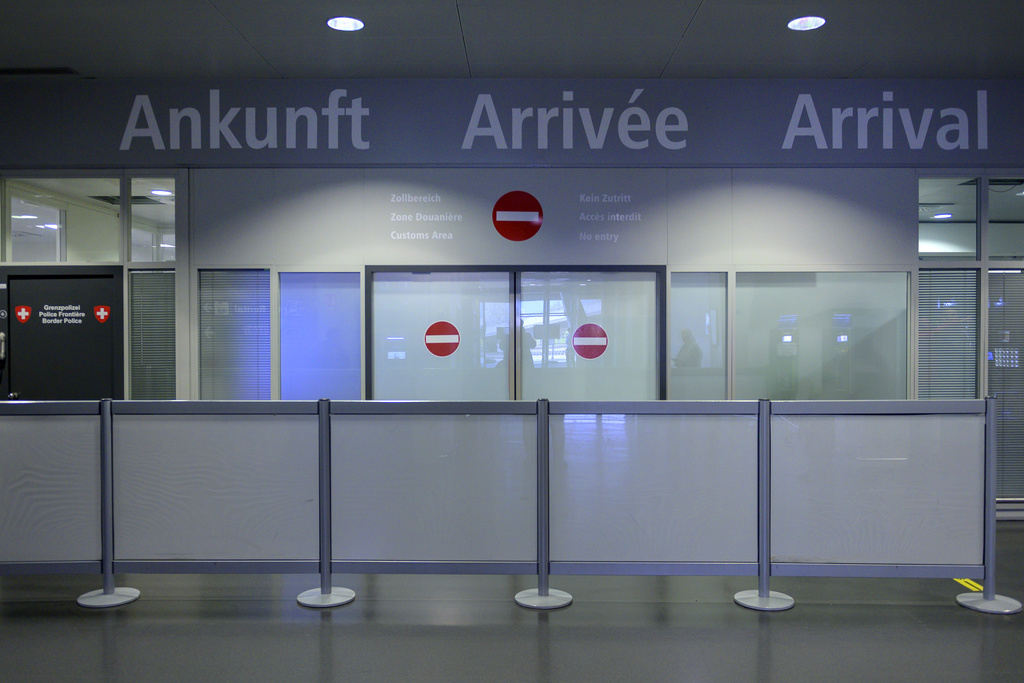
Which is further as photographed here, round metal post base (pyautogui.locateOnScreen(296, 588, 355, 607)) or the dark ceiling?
the dark ceiling

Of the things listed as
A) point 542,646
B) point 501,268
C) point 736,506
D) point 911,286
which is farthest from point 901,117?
point 542,646

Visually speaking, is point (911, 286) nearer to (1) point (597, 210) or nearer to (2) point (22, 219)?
(1) point (597, 210)

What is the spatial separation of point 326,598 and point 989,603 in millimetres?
3840

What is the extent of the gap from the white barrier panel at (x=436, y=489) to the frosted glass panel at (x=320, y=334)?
2.37 meters

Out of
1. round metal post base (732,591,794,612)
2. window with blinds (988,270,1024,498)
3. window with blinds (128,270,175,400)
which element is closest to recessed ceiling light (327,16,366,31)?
window with blinds (128,270,175,400)

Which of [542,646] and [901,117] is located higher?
[901,117]

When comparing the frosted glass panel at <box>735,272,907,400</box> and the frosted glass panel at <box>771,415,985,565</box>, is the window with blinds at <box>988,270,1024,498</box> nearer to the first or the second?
the frosted glass panel at <box>735,272,907,400</box>

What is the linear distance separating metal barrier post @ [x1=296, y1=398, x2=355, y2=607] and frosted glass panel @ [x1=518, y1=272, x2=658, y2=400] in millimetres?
2618

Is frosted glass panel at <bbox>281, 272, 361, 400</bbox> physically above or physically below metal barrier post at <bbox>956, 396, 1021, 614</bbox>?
above

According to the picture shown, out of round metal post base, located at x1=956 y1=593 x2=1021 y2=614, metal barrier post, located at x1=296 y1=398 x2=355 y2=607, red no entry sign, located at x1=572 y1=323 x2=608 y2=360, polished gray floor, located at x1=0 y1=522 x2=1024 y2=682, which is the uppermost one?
red no entry sign, located at x1=572 y1=323 x2=608 y2=360

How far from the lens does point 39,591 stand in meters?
4.41

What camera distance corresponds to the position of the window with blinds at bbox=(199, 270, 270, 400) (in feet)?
20.9

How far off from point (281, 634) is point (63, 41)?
4.90m

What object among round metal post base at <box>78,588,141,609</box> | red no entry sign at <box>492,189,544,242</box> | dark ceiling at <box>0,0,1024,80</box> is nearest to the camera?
round metal post base at <box>78,588,141,609</box>
